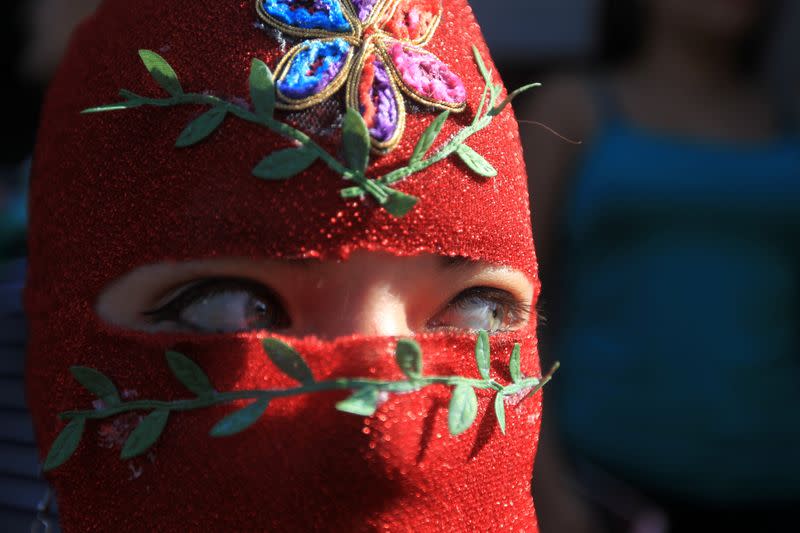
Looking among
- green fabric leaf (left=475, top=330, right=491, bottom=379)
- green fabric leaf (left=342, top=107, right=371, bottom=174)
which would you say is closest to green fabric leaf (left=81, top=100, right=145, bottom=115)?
green fabric leaf (left=342, top=107, right=371, bottom=174)

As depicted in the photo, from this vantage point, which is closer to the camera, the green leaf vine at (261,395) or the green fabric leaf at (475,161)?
the green leaf vine at (261,395)

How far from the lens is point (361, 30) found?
1.15m

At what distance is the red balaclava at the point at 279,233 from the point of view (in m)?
1.04

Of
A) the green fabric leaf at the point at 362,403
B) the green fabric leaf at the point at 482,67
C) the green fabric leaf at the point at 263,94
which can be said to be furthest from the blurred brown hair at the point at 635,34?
the green fabric leaf at the point at 362,403

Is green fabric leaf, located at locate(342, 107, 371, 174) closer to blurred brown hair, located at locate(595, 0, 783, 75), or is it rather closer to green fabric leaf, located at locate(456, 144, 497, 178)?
green fabric leaf, located at locate(456, 144, 497, 178)

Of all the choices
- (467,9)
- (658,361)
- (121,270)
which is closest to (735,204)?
(658,361)

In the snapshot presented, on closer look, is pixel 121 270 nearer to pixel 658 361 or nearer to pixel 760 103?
pixel 658 361

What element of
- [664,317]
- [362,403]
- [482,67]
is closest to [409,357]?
[362,403]

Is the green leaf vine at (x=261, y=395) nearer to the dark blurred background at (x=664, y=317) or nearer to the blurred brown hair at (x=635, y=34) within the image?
the dark blurred background at (x=664, y=317)

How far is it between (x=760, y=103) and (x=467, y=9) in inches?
52.6

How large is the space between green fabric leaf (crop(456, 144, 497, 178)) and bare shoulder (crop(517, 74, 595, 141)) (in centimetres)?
103

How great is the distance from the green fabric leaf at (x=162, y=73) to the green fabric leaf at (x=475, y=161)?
0.34 m

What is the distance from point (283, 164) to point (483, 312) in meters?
0.34

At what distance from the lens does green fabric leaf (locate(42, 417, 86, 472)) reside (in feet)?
3.64
